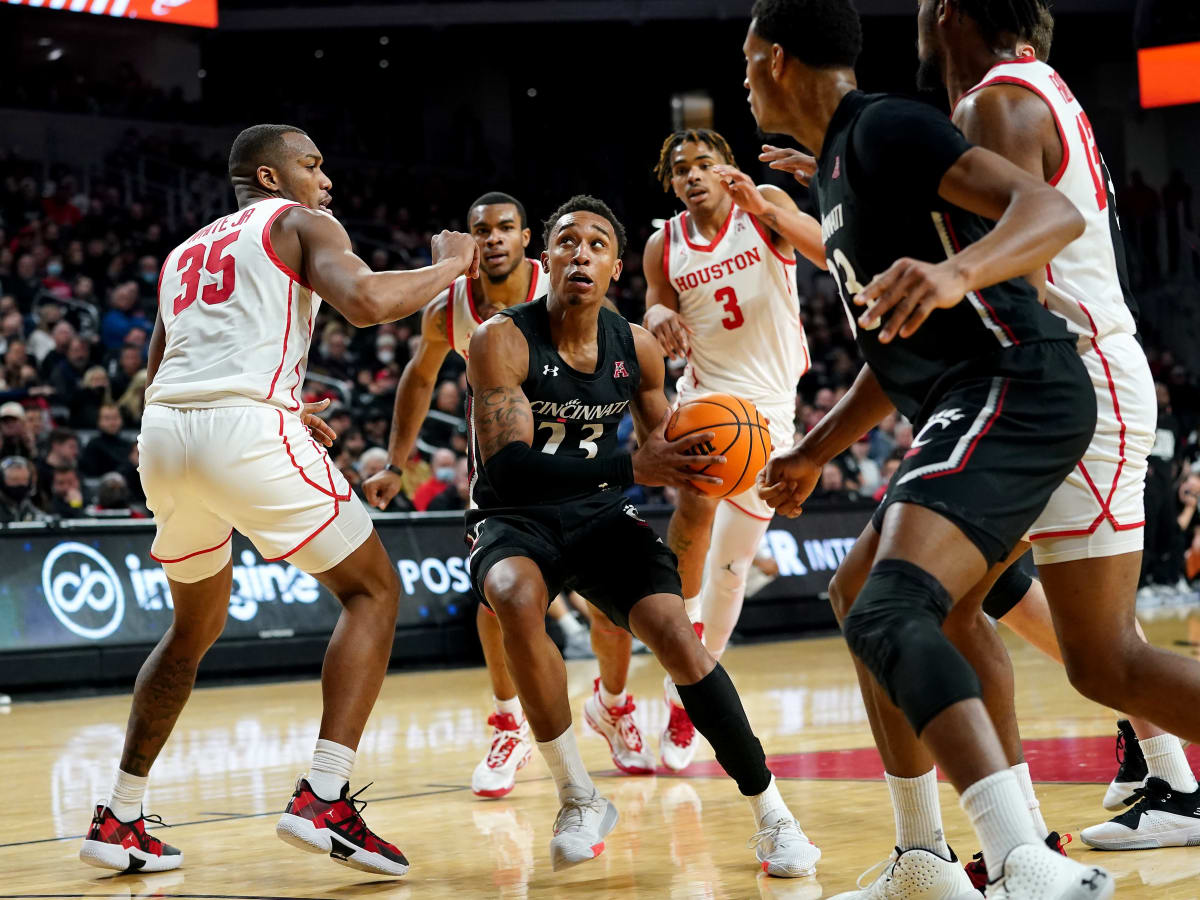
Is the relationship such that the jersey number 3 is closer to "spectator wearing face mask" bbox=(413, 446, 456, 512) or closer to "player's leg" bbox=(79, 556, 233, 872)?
"player's leg" bbox=(79, 556, 233, 872)

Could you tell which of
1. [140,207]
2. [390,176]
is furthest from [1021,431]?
[390,176]

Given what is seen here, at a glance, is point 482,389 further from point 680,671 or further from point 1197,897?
point 1197,897

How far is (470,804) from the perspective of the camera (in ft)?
18.5

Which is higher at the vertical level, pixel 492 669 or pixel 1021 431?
pixel 1021 431

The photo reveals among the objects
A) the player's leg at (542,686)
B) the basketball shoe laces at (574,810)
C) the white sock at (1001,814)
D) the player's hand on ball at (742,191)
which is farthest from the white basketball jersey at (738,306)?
the white sock at (1001,814)

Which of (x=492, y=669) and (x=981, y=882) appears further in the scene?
(x=492, y=669)

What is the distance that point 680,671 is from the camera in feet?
14.4

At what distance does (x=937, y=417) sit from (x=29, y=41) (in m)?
24.0

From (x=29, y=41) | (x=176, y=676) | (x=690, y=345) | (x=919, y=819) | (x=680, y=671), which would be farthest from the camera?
(x=29, y=41)

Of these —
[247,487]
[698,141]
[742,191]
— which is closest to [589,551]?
[247,487]

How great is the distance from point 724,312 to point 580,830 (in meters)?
3.38

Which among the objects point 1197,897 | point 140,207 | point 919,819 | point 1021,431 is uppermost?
point 140,207

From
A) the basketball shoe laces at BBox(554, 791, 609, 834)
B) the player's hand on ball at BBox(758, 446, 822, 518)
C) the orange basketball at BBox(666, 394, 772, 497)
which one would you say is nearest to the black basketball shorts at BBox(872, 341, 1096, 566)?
the player's hand on ball at BBox(758, 446, 822, 518)

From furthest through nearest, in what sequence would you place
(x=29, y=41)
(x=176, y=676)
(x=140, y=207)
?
(x=29, y=41) → (x=140, y=207) → (x=176, y=676)
